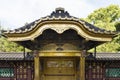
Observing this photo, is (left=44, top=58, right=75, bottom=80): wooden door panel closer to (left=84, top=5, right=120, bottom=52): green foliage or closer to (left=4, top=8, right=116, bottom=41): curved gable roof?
(left=4, top=8, right=116, bottom=41): curved gable roof

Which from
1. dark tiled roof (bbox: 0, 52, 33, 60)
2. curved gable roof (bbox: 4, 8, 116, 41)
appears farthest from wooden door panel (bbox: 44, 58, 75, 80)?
curved gable roof (bbox: 4, 8, 116, 41)

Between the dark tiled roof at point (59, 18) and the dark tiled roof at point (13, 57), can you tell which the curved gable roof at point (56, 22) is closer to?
the dark tiled roof at point (59, 18)

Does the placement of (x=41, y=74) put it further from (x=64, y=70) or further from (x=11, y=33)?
(x=11, y=33)

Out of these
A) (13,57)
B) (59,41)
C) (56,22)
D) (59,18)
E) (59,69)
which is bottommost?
(59,69)

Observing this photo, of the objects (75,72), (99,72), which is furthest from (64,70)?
(99,72)

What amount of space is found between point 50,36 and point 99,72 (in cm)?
303

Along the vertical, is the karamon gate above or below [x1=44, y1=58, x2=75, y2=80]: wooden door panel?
above

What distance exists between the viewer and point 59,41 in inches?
468

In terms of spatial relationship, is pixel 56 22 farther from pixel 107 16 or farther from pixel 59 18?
pixel 107 16

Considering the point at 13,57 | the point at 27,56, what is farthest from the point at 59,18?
the point at 13,57

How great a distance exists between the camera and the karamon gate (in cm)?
1084

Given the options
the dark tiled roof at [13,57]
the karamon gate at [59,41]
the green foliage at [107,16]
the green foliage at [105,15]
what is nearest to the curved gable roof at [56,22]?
the karamon gate at [59,41]

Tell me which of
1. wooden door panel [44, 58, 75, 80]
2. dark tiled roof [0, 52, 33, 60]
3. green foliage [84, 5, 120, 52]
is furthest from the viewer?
green foliage [84, 5, 120, 52]

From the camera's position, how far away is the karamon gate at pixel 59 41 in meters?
10.8
